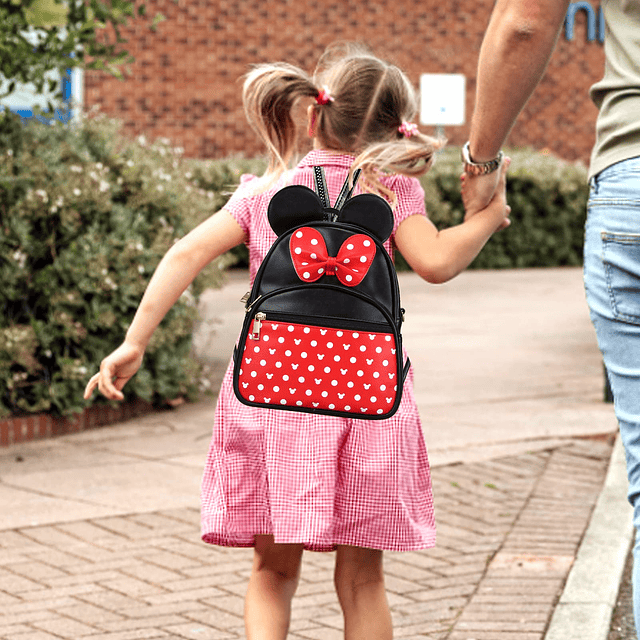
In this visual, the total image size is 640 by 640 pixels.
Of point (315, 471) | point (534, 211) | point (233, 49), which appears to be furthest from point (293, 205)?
point (233, 49)

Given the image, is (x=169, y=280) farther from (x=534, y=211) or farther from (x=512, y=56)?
(x=534, y=211)

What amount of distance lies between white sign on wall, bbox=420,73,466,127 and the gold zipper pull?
15.7 meters

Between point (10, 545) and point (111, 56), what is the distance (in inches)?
114

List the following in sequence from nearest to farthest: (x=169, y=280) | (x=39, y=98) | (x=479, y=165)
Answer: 1. (x=479, y=165)
2. (x=169, y=280)
3. (x=39, y=98)

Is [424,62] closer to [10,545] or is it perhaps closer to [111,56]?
[111,56]

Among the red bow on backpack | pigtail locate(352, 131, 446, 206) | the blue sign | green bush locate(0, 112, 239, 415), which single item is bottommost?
green bush locate(0, 112, 239, 415)

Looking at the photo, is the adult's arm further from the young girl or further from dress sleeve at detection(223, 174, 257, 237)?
dress sleeve at detection(223, 174, 257, 237)

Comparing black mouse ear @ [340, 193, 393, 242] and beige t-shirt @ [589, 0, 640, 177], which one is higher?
beige t-shirt @ [589, 0, 640, 177]

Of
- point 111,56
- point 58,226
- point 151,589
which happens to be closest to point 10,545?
point 151,589

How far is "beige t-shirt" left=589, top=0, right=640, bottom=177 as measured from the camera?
187cm

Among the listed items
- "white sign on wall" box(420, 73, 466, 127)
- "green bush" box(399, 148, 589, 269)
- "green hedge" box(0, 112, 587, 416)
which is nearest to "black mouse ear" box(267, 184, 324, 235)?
"green hedge" box(0, 112, 587, 416)

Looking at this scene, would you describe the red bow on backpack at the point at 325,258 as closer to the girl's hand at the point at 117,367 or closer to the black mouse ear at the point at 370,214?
the black mouse ear at the point at 370,214

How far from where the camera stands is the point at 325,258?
93.8 inches

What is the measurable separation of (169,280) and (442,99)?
620 inches
